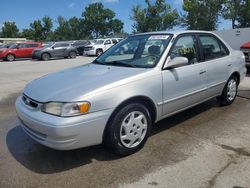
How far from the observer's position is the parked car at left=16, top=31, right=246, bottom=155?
313cm

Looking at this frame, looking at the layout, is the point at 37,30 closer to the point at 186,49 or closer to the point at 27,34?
the point at 27,34

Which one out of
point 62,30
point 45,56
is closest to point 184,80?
point 45,56

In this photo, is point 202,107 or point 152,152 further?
point 202,107

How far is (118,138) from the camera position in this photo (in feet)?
11.3

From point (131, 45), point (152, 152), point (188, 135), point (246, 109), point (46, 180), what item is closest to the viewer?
point (46, 180)

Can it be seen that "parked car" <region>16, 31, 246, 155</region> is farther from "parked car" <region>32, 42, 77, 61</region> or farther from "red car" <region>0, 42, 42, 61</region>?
"red car" <region>0, 42, 42, 61</region>

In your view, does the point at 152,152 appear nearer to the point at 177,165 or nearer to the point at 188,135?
the point at 177,165

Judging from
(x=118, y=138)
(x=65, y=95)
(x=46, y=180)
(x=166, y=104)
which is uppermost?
(x=65, y=95)

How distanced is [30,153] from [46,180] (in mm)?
823

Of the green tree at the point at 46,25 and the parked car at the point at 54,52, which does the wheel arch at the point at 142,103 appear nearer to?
the parked car at the point at 54,52

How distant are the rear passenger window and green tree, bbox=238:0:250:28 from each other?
41.1 m

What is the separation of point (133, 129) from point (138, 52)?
1.44 meters

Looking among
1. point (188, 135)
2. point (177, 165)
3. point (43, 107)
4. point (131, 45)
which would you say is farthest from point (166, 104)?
point (43, 107)

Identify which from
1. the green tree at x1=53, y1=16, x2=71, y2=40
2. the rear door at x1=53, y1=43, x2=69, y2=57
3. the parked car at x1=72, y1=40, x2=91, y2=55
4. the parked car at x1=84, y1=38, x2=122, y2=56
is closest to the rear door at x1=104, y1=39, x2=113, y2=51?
the parked car at x1=84, y1=38, x2=122, y2=56
